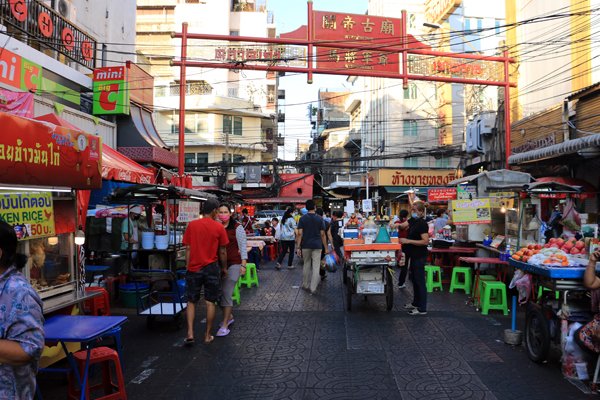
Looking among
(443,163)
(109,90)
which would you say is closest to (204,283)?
(109,90)

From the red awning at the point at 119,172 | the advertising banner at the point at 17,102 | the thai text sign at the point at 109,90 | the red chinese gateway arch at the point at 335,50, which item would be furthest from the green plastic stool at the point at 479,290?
the thai text sign at the point at 109,90

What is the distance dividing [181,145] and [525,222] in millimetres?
11056

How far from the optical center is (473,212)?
1059 centimetres

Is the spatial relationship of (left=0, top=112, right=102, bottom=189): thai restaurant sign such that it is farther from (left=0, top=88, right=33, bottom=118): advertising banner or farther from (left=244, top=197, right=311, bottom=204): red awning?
(left=244, top=197, right=311, bottom=204): red awning

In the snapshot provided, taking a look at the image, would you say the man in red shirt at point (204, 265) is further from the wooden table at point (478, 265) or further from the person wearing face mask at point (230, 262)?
the wooden table at point (478, 265)

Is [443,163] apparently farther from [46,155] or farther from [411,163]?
[46,155]

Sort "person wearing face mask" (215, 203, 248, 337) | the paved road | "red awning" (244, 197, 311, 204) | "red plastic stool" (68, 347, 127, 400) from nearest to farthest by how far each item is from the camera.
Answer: "red plastic stool" (68, 347, 127, 400), the paved road, "person wearing face mask" (215, 203, 248, 337), "red awning" (244, 197, 311, 204)

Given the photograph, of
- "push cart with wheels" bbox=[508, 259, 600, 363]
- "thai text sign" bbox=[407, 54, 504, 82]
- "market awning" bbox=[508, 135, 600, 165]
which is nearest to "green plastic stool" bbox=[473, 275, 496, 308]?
"push cart with wheels" bbox=[508, 259, 600, 363]

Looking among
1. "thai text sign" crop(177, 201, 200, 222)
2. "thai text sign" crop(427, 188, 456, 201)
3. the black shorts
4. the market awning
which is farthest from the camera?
"thai text sign" crop(427, 188, 456, 201)

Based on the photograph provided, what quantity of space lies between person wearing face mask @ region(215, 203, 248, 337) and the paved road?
0.93ft

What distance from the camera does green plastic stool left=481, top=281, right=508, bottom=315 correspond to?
26.4 ft

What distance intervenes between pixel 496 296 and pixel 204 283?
17.4 ft

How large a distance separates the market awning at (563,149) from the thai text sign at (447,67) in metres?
4.38

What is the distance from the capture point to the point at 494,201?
11344 millimetres
